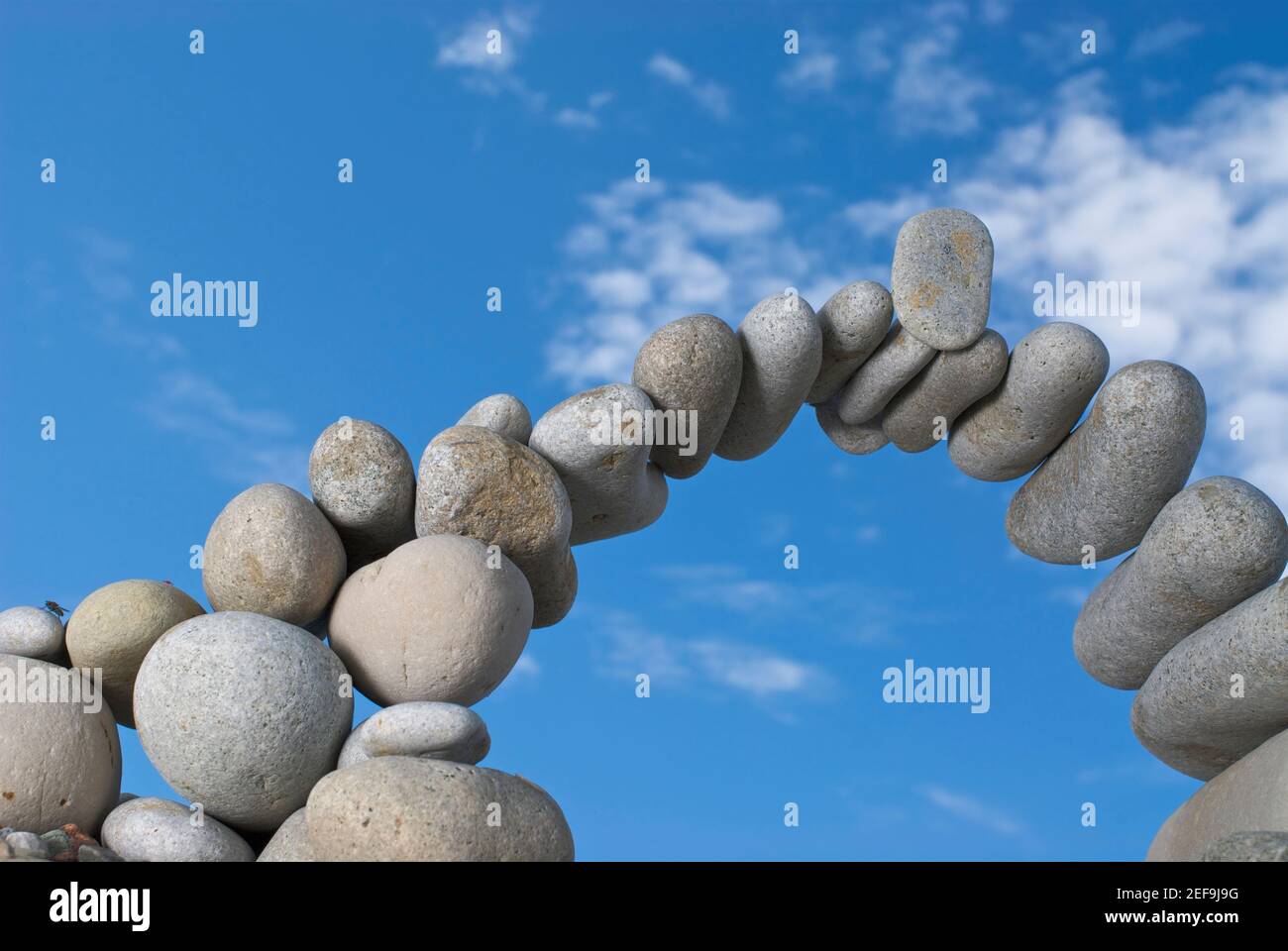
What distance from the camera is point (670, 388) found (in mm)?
7473

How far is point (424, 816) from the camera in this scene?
17.1ft

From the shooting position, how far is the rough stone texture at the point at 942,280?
784 cm

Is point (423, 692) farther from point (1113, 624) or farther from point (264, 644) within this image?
point (1113, 624)

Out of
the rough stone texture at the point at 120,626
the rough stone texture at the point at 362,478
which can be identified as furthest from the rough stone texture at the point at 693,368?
the rough stone texture at the point at 120,626

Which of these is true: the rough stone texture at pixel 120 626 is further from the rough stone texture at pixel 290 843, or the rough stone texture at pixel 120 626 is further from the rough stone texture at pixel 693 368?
the rough stone texture at pixel 693 368

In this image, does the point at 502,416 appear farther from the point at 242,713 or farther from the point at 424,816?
the point at 424,816

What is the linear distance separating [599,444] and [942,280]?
7.82 feet

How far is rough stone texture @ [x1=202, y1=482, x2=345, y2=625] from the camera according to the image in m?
6.59

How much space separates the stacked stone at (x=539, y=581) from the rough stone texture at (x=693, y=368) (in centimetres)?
2

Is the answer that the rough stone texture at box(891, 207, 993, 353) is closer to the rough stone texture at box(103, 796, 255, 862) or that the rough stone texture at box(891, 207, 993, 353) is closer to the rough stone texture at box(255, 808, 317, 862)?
the rough stone texture at box(255, 808, 317, 862)

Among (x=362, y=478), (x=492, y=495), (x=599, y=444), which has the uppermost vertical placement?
(x=599, y=444)

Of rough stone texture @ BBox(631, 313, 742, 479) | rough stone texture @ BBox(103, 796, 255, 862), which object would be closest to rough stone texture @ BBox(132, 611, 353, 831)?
rough stone texture @ BBox(103, 796, 255, 862)

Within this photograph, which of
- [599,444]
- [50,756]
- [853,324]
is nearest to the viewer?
[50,756]

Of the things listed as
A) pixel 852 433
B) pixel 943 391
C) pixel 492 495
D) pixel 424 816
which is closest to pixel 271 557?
pixel 492 495
